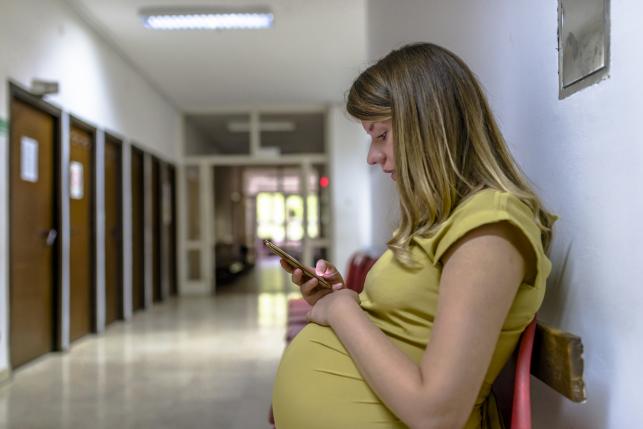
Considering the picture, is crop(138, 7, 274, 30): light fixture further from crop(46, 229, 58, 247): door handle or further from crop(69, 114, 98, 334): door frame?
crop(46, 229, 58, 247): door handle

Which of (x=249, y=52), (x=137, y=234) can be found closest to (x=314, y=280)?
(x=249, y=52)

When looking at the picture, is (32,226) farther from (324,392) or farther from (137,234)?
(324,392)

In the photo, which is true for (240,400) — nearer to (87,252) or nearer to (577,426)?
(577,426)

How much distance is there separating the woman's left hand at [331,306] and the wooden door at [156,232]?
766 cm

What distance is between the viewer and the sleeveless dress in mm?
936

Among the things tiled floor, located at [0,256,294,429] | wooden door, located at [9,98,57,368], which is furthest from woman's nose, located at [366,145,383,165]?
wooden door, located at [9,98,57,368]

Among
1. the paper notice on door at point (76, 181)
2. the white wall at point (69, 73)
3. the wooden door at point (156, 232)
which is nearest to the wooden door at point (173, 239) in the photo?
the wooden door at point (156, 232)

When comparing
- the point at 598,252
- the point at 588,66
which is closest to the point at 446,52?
the point at 588,66

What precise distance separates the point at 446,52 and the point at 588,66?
0.83 feet

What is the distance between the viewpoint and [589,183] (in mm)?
1044

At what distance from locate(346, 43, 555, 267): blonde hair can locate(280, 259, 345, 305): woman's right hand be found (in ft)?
0.94

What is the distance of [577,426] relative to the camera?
1.09 meters

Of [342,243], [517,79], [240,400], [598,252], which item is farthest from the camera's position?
[342,243]

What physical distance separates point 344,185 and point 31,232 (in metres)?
5.88
